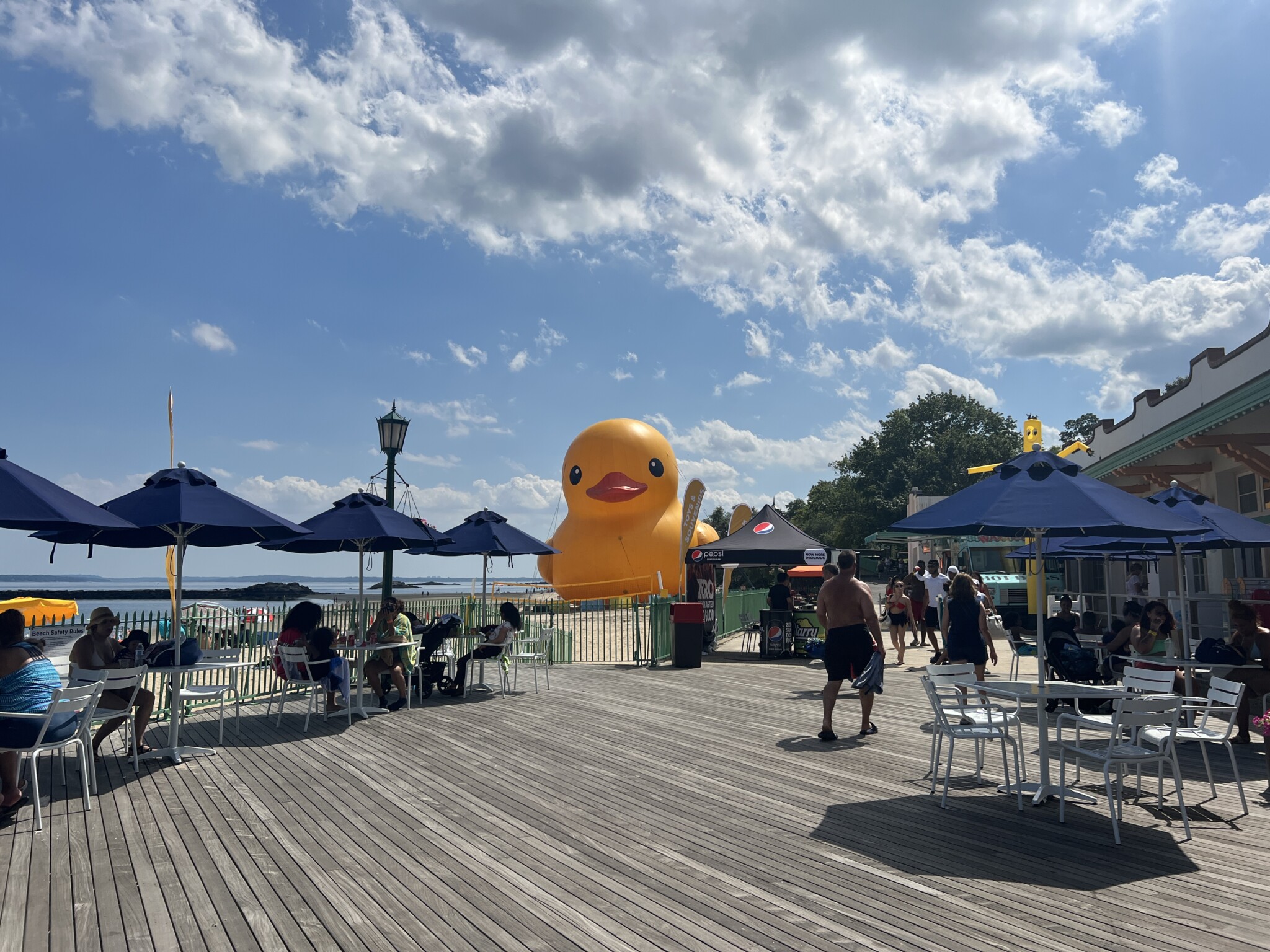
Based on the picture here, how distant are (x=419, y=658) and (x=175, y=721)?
11.8 feet

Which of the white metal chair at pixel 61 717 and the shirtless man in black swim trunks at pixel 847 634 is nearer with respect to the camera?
the white metal chair at pixel 61 717

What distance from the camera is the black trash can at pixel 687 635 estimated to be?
14.6 m

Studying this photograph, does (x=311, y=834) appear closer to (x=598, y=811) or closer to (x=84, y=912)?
(x=84, y=912)

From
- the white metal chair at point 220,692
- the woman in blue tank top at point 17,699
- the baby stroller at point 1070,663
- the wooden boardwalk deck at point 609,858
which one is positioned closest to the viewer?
the wooden boardwalk deck at point 609,858

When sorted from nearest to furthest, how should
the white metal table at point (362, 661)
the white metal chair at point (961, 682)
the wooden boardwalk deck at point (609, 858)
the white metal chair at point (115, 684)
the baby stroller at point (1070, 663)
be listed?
the wooden boardwalk deck at point (609, 858), the white metal chair at point (961, 682), the white metal chair at point (115, 684), the baby stroller at point (1070, 663), the white metal table at point (362, 661)

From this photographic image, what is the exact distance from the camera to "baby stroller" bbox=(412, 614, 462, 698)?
10.9 metres

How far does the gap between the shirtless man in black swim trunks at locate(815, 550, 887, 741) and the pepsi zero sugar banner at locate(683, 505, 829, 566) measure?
7556 millimetres

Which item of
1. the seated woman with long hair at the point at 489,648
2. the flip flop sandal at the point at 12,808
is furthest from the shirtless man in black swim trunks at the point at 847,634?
the flip flop sandal at the point at 12,808

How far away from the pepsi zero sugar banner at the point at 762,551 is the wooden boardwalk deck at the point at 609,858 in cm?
806

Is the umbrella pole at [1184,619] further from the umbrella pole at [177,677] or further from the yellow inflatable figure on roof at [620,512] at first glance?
the yellow inflatable figure on roof at [620,512]

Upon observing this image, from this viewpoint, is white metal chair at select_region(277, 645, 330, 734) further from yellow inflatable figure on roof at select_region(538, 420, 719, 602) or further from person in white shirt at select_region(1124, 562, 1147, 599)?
yellow inflatable figure on roof at select_region(538, 420, 719, 602)

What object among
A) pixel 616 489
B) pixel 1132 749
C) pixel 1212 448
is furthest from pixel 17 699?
pixel 616 489

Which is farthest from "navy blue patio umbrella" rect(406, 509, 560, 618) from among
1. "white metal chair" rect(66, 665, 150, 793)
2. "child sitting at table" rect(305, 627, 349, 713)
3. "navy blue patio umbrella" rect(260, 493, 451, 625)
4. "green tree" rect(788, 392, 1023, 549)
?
"green tree" rect(788, 392, 1023, 549)

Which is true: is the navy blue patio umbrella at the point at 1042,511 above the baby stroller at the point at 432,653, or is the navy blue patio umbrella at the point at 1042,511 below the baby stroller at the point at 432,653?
above
